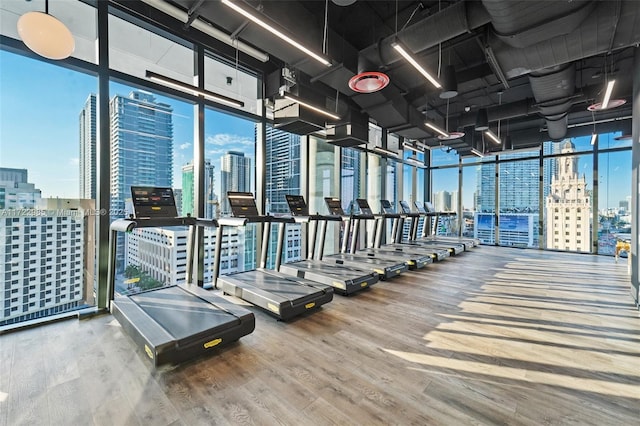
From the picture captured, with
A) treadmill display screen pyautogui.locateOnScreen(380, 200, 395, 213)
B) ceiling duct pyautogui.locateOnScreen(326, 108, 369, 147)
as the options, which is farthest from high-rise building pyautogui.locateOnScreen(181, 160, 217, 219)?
treadmill display screen pyautogui.locateOnScreen(380, 200, 395, 213)

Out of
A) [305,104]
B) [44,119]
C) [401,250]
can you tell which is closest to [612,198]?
[401,250]

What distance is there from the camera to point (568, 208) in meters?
9.39

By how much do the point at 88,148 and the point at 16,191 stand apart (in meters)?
0.95

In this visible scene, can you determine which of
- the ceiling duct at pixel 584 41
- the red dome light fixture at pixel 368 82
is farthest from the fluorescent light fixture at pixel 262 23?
the ceiling duct at pixel 584 41

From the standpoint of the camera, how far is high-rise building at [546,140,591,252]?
9039mm

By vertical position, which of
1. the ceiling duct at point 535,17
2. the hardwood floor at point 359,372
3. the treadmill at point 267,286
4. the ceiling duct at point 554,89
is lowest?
the hardwood floor at point 359,372

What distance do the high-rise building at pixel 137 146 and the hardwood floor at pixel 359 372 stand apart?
5.80 feet

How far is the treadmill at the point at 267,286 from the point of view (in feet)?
11.4

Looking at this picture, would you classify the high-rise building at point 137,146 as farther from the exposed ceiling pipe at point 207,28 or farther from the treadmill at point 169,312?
the exposed ceiling pipe at point 207,28

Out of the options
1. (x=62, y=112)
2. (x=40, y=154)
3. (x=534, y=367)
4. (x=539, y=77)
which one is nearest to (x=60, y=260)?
(x=40, y=154)

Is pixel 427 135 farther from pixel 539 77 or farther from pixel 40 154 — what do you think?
pixel 40 154

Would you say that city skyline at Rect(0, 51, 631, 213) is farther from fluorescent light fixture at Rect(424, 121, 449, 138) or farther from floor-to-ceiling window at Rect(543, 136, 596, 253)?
floor-to-ceiling window at Rect(543, 136, 596, 253)

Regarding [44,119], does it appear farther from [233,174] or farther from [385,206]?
[385,206]

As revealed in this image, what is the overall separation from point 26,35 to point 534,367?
573cm
